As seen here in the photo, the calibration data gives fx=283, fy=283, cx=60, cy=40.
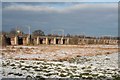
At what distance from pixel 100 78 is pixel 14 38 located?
2754 inches

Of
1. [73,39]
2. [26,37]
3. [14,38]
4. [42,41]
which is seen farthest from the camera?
[73,39]

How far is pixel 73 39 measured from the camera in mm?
113750

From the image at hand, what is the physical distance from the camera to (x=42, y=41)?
105 meters

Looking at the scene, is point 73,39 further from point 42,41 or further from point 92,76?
point 92,76

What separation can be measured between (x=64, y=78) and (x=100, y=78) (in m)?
1.86

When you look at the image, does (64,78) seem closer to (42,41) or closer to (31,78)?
(31,78)

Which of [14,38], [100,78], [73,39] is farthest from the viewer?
[73,39]

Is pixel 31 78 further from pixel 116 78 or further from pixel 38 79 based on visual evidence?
pixel 116 78

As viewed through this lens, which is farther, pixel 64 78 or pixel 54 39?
pixel 54 39

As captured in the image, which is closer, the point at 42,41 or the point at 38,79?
the point at 38,79

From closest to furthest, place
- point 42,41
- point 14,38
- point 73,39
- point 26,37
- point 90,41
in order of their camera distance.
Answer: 1. point 14,38
2. point 26,37
3. point 42,41
4. point 73,39
5. point 90,41

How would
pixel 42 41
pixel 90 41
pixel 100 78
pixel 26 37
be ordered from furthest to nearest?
1. pixel 90 41
2. pixel 42 41
3. pixel 26 37
4. pixel 100 78

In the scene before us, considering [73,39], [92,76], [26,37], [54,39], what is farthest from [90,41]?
[92,76]

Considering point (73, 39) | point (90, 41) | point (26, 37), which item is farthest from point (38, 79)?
point (90, 41)
